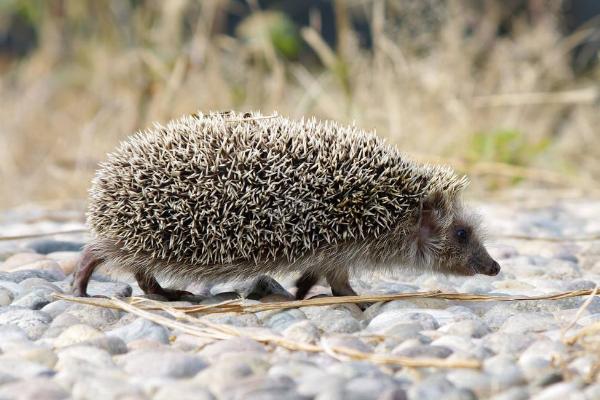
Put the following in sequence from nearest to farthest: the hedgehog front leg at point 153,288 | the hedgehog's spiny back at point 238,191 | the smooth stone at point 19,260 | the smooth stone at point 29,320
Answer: the smooth stone at point 29,320 → the hedgehog's spiny back at point 238,191 → the hedgehog front leg at point 153,288 → the smooth stone at point 19,260

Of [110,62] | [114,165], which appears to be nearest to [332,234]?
[114,165]

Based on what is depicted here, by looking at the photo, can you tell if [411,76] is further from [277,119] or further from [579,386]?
[579,386]

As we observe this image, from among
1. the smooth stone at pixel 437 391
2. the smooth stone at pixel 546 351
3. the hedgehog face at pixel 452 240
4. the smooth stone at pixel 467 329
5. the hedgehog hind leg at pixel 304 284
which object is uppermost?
the hedgehog face at pixel 452 240

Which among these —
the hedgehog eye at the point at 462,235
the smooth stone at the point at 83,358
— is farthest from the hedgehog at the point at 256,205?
the smooth stone at the point at 83,358

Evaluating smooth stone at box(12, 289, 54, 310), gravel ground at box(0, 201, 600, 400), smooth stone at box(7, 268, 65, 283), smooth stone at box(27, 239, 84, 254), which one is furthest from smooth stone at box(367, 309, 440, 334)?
smooth stone at box(27, 239, 84, 254)

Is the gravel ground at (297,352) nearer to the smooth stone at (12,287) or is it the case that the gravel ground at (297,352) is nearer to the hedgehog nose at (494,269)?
the smooth stone at (12,287)

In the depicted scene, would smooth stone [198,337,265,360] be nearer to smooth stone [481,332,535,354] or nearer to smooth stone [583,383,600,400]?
smooth stone [481,332,535,354]
